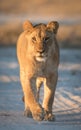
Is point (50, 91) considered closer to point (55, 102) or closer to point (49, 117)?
point (49, 117)

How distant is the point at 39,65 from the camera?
898 centimetres

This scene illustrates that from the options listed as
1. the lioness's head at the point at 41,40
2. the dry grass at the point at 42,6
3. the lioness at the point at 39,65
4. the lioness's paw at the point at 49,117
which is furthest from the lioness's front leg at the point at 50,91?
the dry grass at the point at 42,6

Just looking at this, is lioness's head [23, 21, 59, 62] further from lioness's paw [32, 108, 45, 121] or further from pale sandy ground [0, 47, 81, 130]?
pale sandy ground [0, 47, 81, 130]

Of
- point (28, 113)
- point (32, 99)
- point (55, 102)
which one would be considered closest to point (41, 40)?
point (32, 99)

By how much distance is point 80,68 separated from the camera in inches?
635

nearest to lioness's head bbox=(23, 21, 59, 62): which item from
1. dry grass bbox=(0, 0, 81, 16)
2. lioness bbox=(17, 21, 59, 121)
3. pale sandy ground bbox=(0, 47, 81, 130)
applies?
lioness bbox=(17, 21, 59, 121)

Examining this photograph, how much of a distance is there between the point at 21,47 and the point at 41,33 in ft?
4.05

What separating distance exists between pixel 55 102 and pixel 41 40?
93.1 inches

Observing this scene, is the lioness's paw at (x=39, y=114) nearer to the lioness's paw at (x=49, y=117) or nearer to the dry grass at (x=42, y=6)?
the lioness's paw at (x=49, y=117)

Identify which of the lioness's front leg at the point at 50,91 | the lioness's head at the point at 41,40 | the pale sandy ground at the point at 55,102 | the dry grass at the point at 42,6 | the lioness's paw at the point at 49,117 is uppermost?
the lioness's head at the point at 41,40

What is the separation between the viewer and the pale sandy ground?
8562mm

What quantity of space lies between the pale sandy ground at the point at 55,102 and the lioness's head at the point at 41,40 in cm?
84

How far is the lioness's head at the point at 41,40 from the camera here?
28.0ft

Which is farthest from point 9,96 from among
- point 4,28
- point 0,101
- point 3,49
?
point 4,28
